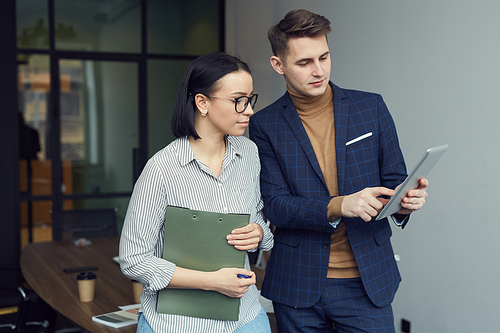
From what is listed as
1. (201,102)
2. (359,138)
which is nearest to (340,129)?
(359,138)

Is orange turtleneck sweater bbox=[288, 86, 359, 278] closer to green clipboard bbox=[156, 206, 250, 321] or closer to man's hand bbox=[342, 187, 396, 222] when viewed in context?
man's hand bbox=[342, 187, 396, 222]

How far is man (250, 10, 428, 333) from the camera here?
157cm

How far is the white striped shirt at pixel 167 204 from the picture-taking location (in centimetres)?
132

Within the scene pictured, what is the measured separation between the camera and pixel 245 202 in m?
1.49

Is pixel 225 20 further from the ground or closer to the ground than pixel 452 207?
further from the ground

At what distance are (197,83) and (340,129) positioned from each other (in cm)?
50

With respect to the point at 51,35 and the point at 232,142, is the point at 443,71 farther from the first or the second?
the point at 51,35

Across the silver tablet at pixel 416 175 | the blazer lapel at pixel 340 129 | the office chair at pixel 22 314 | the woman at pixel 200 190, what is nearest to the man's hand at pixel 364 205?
the silver tablet at pixel 416 175

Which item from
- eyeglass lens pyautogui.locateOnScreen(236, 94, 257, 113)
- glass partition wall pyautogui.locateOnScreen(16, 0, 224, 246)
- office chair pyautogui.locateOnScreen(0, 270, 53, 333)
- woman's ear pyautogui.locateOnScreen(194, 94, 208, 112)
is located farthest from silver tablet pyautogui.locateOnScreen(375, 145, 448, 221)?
glass partition wall pyautogui.locateOnScreen(16, 0, 224, 246)

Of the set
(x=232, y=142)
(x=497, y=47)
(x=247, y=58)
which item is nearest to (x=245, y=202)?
(x=232, y=142)

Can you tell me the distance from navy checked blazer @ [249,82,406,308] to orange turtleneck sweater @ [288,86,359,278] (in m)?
0.04

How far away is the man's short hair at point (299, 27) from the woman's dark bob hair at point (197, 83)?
23 cm

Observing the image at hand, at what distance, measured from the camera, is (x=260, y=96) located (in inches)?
206

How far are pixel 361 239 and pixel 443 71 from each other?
1.58 metres
